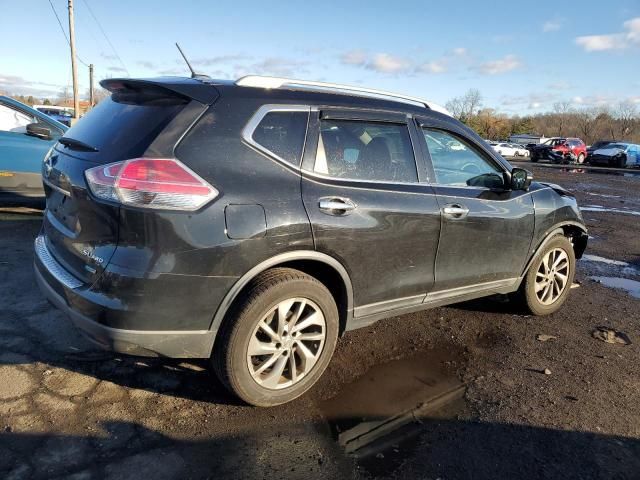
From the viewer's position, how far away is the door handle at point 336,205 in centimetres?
297

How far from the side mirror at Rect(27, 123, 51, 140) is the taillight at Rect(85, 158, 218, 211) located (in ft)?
16.0

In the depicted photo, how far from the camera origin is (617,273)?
632 centimetres

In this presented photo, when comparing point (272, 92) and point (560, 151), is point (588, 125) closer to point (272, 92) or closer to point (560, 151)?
point (560, 151)

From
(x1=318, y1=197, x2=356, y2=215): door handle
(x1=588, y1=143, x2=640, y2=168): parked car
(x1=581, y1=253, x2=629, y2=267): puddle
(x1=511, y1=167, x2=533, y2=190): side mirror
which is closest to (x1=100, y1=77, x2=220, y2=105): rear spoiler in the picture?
(x1=318, y1=197, x2=356, y2=215): door handle

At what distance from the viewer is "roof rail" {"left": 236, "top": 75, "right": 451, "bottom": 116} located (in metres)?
2.99

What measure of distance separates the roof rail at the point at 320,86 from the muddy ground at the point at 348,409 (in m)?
1.89

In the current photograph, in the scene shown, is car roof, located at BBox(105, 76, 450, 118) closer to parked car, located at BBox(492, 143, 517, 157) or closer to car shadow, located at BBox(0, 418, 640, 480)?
car shadow, located at BBox(0, 418, 640, 480)

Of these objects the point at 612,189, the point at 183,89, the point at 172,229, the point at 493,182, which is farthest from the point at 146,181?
the point at 612,189

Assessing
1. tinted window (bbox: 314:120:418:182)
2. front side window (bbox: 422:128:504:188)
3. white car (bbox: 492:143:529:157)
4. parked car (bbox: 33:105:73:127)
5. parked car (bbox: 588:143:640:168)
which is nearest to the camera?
tinted window (bbox: 314:120:418:182)

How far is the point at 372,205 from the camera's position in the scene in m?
3.18

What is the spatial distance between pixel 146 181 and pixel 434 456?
82.2 inches

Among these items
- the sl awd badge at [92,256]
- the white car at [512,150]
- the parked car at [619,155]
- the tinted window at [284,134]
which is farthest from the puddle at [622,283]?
the white car at [512,150]

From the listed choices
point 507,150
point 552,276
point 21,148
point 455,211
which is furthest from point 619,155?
point 21,148

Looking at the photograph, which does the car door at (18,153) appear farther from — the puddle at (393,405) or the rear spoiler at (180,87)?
the puddle at (393,405)
